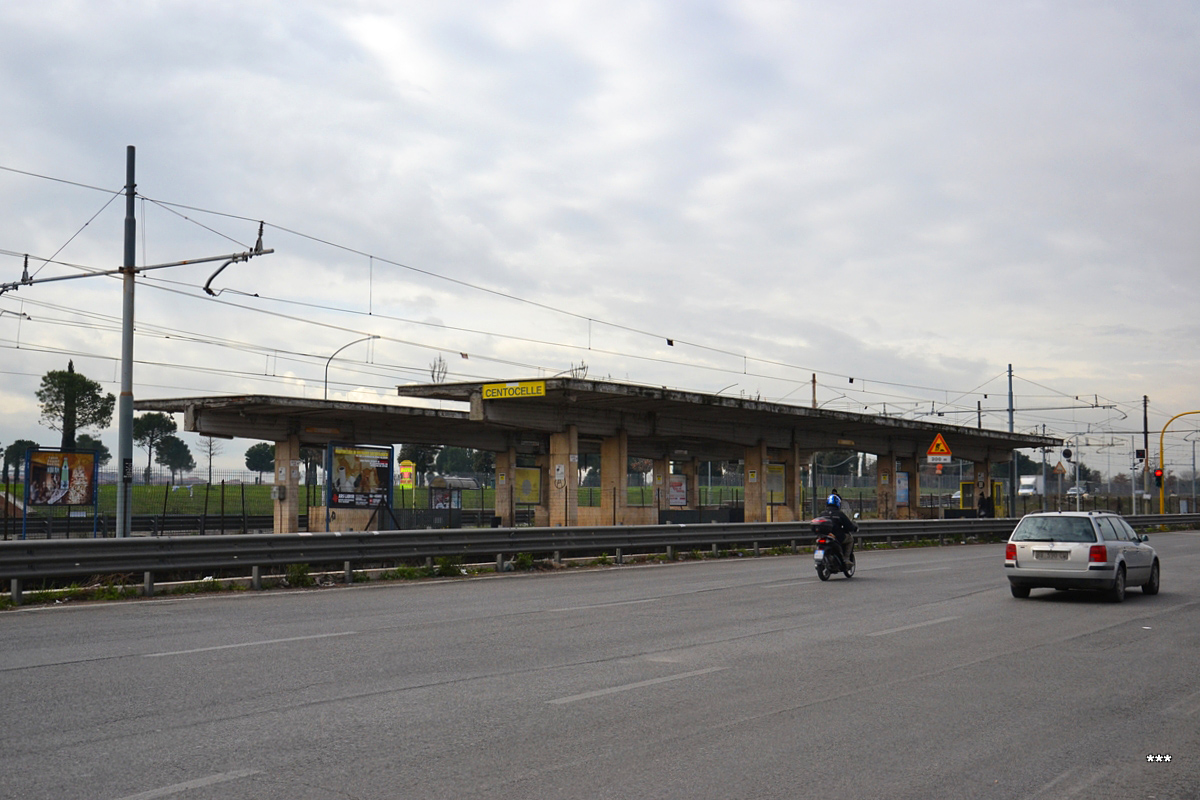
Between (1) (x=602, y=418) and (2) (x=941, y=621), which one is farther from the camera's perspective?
(1) (x=602, y=418)

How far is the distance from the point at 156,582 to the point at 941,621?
39.5ft

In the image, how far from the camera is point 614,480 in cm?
3972

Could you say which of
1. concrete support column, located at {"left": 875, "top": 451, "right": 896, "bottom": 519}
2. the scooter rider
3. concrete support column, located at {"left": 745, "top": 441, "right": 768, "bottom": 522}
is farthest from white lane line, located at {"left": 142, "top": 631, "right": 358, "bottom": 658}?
concrete support column, located at {"left": 875, "top": 451, "right": 896, "bottom": 519}

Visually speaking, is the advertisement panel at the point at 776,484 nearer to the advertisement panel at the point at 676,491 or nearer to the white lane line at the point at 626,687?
the advertisement panel at the point at 676,491

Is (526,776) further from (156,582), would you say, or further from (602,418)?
(602,418)

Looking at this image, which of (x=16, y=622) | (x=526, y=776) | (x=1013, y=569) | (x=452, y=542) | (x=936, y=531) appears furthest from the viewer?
(x=936, y=531)

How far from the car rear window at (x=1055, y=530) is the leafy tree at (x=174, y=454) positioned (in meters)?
140

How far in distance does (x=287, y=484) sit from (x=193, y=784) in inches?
1408

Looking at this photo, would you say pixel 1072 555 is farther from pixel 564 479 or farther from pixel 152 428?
pixel 152 428

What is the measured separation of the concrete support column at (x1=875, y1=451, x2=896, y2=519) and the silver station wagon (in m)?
38.4

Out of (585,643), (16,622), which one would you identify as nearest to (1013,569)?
(585,643)

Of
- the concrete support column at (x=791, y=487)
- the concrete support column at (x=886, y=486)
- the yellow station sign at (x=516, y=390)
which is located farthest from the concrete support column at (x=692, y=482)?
the yellow station sign at (x=516, y=390)

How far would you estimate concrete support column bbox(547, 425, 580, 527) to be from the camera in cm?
3644

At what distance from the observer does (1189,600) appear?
1673cm
